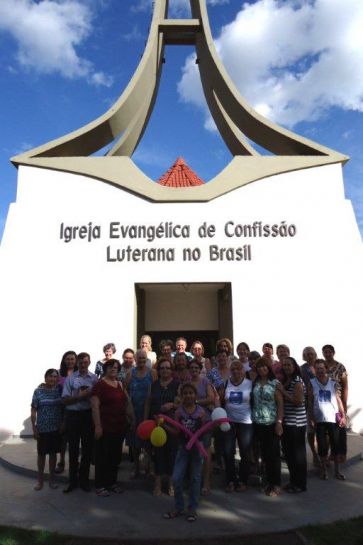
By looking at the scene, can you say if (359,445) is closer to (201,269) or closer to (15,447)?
(201,269)

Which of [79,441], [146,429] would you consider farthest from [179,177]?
[146,429]

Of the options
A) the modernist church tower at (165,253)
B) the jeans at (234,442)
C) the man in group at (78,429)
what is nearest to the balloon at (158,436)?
the jeans at (234,442)

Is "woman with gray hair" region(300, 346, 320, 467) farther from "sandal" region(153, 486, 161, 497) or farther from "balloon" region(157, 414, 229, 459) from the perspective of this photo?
"sandal" region(153, 486, 161, 497)

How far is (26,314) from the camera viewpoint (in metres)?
8.87

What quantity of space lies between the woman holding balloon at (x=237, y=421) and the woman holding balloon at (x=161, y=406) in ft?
2.04

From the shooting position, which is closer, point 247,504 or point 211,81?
point 247,504

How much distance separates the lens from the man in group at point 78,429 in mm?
5012

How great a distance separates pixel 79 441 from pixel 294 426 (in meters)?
2.52

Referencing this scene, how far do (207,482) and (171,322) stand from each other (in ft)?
22.5

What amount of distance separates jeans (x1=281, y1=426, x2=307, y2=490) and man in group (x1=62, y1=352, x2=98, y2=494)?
2.30m

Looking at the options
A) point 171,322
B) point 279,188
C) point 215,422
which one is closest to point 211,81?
point 279,188

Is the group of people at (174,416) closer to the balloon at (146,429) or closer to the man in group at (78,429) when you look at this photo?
the man in group at (78,429)

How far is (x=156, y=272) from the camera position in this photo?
9.08 metres

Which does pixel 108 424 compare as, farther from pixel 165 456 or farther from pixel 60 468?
pixel 60 468
